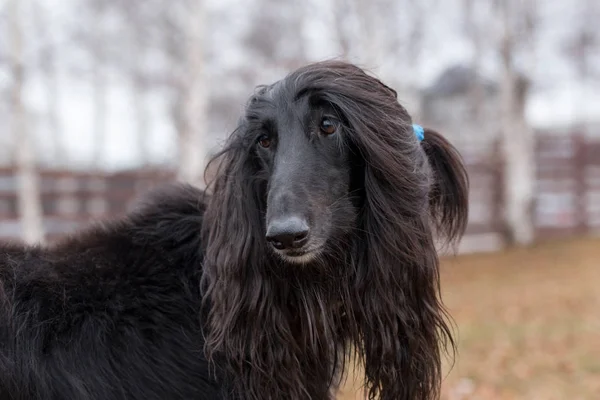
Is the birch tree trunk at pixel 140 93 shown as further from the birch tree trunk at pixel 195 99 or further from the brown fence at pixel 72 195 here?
the birch tree trunk at pixel 195 99

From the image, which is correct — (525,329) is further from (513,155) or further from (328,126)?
(513,155)

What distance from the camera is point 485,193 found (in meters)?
15.0

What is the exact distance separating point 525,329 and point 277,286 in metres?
5.25

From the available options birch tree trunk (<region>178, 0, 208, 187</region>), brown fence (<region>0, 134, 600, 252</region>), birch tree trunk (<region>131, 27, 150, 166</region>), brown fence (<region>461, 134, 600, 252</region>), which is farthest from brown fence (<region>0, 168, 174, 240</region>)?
birch tree trunk (<region>131, 27, 150, 166</region>)

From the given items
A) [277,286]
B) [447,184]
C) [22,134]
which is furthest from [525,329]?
[22,134]

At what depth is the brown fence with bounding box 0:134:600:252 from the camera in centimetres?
1276

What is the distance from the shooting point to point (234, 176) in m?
2.45

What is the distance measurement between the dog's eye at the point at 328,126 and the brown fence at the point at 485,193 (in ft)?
32.3

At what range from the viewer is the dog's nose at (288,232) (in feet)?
6.81

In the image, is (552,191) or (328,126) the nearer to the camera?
(328,126)

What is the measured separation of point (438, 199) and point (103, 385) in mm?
1518

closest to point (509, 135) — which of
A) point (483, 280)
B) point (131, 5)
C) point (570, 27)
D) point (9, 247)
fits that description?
point (483, 280)

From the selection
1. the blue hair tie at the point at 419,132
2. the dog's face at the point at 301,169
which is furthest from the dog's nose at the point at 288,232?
the blue hair tie at the point at 419,132

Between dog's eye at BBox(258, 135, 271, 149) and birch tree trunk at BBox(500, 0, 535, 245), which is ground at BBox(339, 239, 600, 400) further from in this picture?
birch tree trunk at BBox(500, 0, 535, 245)
